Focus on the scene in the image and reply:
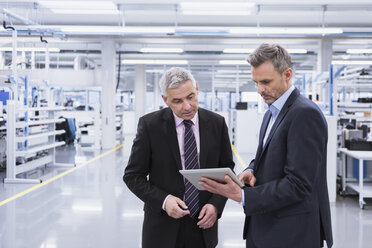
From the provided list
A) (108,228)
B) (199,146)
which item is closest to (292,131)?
(199,146)

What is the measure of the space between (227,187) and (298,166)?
27 cm

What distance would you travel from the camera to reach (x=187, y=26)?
973cm

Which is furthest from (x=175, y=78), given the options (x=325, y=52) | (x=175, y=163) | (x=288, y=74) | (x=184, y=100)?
(x=325, y=52)

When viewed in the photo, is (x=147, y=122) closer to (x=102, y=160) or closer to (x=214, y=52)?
(x=102, y=160)

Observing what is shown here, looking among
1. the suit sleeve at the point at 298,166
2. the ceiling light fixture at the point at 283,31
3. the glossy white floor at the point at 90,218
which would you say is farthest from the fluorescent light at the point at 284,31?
the suit sleeve at the point at 298,166

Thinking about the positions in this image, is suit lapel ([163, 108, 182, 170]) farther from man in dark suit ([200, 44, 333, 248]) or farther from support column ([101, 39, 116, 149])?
support column ([101, 39, 116, 149])

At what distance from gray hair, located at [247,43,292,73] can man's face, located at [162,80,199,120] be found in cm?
38

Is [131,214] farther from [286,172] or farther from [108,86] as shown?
[108,86]

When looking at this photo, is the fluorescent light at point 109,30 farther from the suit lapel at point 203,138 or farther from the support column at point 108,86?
the suit lapel at point 203,138

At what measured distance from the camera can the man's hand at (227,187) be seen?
136 cm

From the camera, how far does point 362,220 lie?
426 centimetres

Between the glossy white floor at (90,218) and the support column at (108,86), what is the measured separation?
15.1 feet

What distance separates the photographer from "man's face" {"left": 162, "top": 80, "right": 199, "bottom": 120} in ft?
5.35

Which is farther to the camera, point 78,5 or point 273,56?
point 78,5
